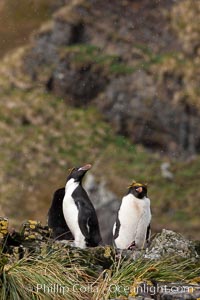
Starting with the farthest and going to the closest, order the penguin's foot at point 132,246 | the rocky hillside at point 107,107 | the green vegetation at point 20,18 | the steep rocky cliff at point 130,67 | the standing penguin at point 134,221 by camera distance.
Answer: the green vegetation at point 20,18
the steep rocky cliff at point 130,67
the rocky hillside at point 107,107
the standing penguin at point 134,221
the penguin's foot at point 132,246

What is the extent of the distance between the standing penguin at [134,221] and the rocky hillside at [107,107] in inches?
321

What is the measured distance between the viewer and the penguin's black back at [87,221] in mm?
11383

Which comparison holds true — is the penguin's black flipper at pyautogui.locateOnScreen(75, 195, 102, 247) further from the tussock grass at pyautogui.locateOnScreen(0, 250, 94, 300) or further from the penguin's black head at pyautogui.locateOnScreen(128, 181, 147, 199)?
the tussock grass at pyautogui.locateOnScreen(0, 250, 94, 300)

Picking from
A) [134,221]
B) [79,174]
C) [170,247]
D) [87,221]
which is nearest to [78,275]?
[170,247]

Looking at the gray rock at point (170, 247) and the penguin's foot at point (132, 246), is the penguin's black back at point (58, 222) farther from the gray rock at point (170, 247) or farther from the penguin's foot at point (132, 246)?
the gray rock at point (170, 247)

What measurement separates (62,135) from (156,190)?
2848 millimetres

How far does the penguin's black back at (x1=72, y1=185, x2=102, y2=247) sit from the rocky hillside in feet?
26.1

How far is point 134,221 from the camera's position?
11234 millimetres

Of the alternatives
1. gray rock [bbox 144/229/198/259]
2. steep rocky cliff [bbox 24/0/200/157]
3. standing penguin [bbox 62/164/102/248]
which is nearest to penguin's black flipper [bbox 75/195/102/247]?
standing penguin [bbox 62/164/102/248]

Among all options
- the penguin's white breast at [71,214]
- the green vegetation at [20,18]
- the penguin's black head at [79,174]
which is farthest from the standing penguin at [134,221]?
the green vegetation at [20,18]

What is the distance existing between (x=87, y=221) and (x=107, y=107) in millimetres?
12919

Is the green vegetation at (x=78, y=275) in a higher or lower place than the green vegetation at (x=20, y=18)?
lower

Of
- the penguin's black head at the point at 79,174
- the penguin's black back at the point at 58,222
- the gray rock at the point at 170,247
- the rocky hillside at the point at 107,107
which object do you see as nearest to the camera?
the gray rock at the point at 170,247

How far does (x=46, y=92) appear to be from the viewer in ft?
80.3
